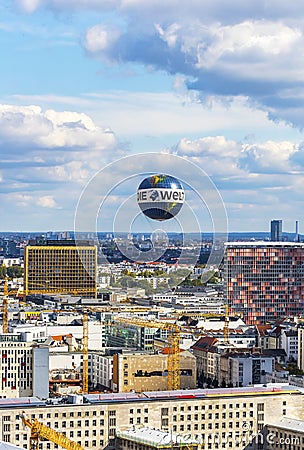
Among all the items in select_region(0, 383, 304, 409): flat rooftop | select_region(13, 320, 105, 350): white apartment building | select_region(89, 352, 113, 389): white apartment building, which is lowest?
select_region(89, 352, 113, 389): white apartment building

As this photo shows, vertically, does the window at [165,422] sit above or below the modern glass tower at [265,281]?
below

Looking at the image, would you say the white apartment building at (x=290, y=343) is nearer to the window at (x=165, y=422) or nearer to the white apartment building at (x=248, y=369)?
the white apartment building at (x=248, y=369)

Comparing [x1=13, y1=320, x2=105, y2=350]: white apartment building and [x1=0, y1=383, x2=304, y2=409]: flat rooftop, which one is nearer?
[x1=0, y1=383, x2=304, y2=409]: flat rooftop

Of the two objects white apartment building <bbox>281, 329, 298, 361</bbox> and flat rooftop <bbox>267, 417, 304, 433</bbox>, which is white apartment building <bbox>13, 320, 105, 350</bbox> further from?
flat rooftop <bbox>267, 417, 304, 433</bbox>

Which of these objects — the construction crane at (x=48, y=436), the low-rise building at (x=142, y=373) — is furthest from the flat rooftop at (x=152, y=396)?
the low-rise building at (x=142, y=373)

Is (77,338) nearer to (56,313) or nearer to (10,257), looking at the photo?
(56,313)

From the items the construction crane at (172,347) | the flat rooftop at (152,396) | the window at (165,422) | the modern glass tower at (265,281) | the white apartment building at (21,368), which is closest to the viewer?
the flat rooftop at (152,396)

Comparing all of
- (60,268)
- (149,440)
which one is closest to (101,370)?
(149,440)

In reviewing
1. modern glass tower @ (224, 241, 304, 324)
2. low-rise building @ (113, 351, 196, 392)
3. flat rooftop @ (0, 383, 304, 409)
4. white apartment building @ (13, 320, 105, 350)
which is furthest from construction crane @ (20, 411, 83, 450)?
modern glass tower @ (224, 241, 304, 324)

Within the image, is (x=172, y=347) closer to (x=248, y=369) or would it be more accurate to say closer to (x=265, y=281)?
(x=248, y=369)

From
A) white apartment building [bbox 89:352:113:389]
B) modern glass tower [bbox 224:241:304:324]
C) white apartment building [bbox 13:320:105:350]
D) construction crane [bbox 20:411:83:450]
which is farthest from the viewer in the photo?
modern glass tower [bbox 224:241:304:324]
